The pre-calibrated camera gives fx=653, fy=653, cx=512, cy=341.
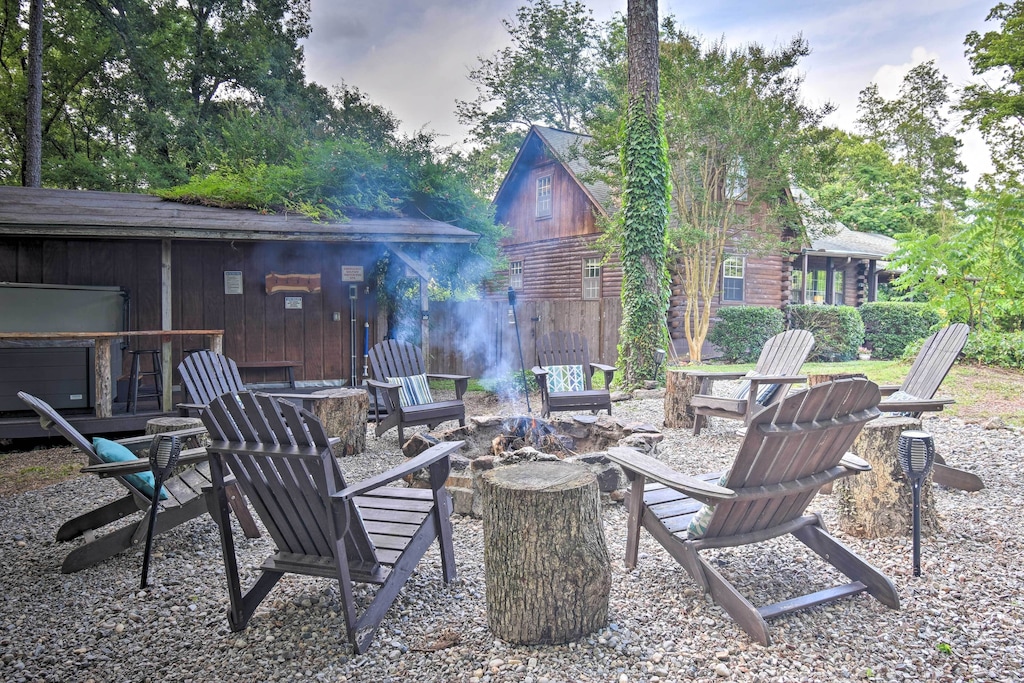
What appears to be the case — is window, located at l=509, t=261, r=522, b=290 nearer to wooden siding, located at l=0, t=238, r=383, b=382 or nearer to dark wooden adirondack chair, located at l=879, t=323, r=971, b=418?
wooden siding, located at l=0, t=238, r=383, b=382

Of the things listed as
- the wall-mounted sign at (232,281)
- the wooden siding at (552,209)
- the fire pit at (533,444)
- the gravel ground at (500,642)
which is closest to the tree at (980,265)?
the wooden siding at (552,209)

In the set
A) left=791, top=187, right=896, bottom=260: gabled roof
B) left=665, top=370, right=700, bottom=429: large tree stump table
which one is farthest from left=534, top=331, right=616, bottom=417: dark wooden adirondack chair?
left=791, top=187, right=896, bottom=260: gabled roof

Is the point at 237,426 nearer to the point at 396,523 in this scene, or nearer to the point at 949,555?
the point at 396,523

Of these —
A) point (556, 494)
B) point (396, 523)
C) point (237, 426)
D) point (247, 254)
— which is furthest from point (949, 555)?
point (247, 254)

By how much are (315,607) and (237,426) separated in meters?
0.87

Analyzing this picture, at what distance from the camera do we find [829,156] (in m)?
12.3

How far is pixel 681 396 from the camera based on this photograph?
6180mm

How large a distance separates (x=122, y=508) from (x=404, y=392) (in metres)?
2.81

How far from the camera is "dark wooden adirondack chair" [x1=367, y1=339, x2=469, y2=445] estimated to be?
5.55 meters

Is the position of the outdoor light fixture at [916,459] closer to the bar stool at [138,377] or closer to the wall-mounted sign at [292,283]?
the bar stool at [138,377]

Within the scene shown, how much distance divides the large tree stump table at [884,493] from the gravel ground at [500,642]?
0.08 m

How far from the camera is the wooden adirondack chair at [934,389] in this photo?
3.98 m

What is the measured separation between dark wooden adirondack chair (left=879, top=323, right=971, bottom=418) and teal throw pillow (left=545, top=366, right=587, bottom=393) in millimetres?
2750

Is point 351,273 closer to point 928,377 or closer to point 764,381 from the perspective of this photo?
point 764,381
